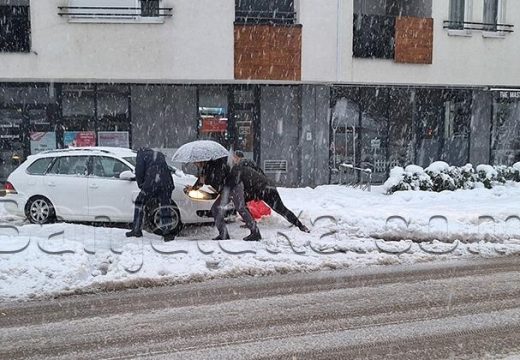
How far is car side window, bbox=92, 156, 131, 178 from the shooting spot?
1064cm

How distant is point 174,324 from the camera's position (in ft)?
18.6

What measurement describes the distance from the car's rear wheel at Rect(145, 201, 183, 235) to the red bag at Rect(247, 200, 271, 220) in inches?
57.2

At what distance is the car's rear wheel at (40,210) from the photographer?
A: 35.5 ft

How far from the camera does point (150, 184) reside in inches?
365

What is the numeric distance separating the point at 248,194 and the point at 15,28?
378 inches

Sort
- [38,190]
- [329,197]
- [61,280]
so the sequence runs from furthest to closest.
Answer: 1. [329,197]
2. [38,190]
3. [61,280]

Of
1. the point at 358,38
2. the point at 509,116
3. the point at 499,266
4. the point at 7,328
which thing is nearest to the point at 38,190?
the point at 7,328

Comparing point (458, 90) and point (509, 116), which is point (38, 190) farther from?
point (509, 116)

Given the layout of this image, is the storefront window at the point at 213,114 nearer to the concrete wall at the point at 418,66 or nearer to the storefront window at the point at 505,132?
the concrete wall at the point at 418,66

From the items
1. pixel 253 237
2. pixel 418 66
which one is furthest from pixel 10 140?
pixel 418 66

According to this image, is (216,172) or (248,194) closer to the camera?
(216,172)

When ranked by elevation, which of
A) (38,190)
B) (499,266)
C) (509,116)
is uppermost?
(509,116)

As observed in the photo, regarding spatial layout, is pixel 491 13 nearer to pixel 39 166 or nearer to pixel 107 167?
pixel 107 167

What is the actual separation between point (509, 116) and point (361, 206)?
11.0m
